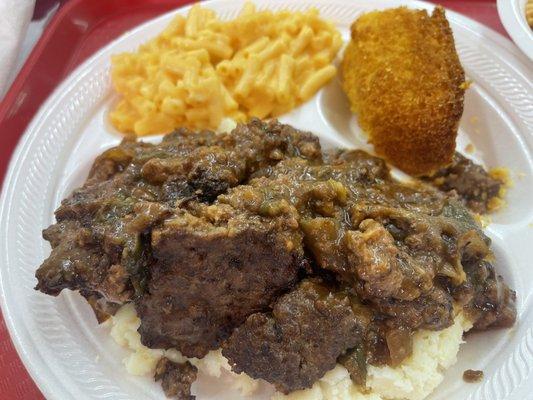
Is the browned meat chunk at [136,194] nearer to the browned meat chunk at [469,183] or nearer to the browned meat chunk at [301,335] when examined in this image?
the browned meat chunk at [301,335]

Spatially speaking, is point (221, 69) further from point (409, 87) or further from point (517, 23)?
point (517, 23)

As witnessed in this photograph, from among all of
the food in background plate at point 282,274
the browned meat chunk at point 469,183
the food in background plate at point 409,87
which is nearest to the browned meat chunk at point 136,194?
the food in background plate at point 282,274

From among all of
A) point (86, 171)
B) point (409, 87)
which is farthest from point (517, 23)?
point (86, 171)

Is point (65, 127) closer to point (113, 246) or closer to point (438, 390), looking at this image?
point (113, 246)

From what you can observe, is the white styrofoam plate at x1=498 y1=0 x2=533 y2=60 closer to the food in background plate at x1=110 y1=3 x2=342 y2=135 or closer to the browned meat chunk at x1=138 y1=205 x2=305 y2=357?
the food in background plate at x1=110 y1=3 x2=342 y2=135

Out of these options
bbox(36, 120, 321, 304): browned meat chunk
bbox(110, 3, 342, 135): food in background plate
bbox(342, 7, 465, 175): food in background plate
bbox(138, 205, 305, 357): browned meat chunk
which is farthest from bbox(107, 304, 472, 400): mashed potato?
bbox(110, 3, 342, 135): food in background plate

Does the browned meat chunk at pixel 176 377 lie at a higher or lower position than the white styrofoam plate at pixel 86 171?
lower

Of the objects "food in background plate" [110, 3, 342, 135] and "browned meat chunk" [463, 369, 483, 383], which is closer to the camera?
"browned meat chunk" [463, 369, 483, 383]
